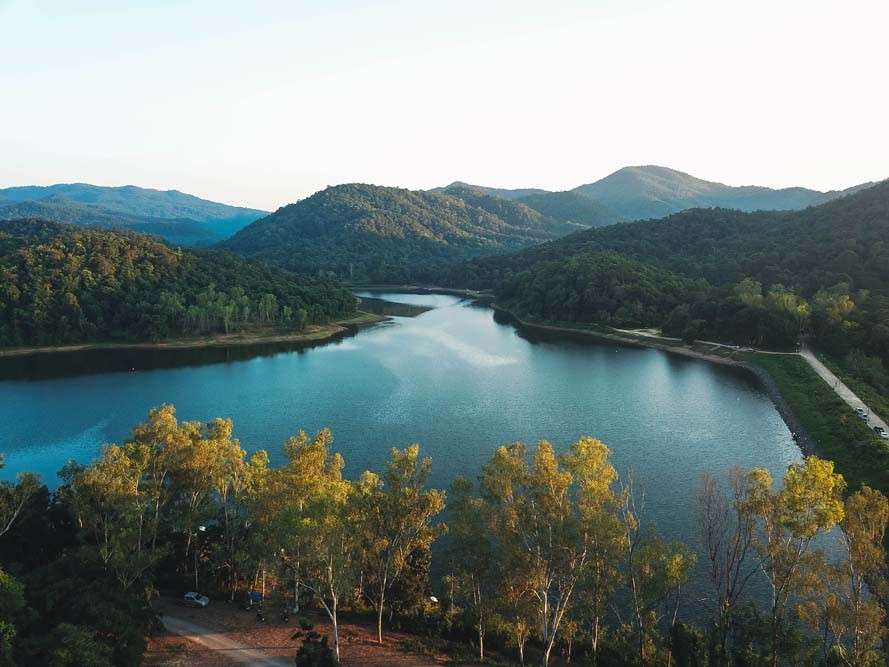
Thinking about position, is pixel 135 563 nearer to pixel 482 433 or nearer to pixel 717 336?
pixel 482 433

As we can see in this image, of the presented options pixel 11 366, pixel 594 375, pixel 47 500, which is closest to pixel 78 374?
pixel 11 366

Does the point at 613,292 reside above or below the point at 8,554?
above

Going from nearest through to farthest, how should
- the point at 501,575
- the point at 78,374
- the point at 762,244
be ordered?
1. the point at 501,575
2. the point at 78,374
3. the point at 762,244

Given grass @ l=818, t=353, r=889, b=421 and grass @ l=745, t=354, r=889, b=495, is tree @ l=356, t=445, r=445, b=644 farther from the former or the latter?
grass @ l=818, t=353, r=889, b=421

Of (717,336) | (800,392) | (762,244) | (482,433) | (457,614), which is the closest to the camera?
(457,614)

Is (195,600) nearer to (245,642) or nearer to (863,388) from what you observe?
(245,642)

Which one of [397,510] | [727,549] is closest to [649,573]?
[727,549]
